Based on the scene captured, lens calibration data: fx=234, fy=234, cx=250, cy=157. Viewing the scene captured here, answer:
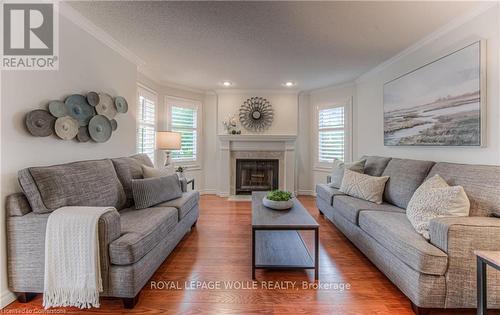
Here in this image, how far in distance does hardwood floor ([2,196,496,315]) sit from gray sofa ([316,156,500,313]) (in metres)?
0.18

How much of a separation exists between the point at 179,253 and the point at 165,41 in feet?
8.06

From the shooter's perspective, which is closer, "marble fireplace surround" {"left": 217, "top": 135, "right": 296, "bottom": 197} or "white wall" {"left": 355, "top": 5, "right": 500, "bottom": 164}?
"white wall" {"left": 355, "top": 5, "right": 500, "bottom": 164}

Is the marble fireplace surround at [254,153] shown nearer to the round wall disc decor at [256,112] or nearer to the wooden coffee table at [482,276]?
the round wall disc decor at [256,112]

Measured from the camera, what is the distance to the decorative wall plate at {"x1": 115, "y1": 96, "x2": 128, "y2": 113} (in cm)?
297

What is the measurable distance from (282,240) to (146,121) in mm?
3103

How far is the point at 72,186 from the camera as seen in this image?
6.25ft

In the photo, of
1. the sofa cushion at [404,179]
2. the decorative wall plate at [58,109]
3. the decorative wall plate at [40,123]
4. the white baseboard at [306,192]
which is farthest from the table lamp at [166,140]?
the sofa cushion at [404,179]

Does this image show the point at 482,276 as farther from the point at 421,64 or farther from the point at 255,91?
the point at 255,91

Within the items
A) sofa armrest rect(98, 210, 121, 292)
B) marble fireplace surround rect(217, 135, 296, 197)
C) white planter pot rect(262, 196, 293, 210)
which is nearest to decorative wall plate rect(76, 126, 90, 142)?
sofa armrest rect(98, 210, 121, 292)

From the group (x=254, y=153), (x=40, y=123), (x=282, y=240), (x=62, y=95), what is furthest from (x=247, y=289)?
(x=254, y=153)

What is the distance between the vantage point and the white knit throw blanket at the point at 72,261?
5.10 feet

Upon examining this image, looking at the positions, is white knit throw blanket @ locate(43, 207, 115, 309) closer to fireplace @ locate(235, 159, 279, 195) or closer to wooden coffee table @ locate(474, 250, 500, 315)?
wooden coffee table @ locate(474, 250, 500, 315)

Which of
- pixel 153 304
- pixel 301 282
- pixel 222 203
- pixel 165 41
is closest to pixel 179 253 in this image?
→ pixel 153 304

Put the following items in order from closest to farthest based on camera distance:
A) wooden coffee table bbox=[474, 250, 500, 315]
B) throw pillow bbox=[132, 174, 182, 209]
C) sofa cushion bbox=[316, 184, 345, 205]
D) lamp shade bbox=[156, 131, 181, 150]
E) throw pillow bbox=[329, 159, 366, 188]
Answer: wooden coffee table bbox=[474, 250, 500, 315], throw pillow bbox=[132, 174, 182, 209], sofa cushion bbox=[316, 184, 345, 205], throw pillow bbox=[329, 159, 366, 188], lamp shade bbox=[156, 131, 181, 150]
